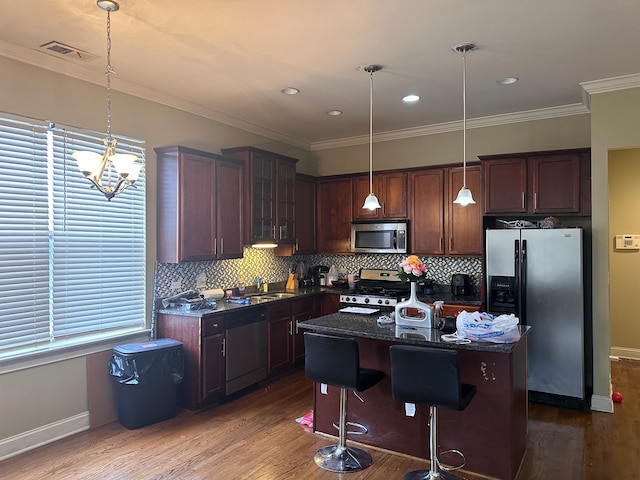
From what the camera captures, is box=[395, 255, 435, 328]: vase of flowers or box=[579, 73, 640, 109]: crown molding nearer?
box=[395, 255, 435, 328]: vase of flowers

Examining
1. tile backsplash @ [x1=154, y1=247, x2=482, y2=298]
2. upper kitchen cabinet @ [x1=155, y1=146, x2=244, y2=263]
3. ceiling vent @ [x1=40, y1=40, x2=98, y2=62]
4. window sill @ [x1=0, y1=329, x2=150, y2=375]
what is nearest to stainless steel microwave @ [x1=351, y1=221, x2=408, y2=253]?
tile backsplash @ [x1=154, y1=247, x2=482, y2=298]

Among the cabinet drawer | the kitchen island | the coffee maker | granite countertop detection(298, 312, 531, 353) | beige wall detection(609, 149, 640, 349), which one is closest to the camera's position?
granite countertop detection(298, 312, 531, 353)

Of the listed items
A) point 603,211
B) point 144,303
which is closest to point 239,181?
point 144,303

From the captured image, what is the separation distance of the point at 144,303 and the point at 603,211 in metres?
4.22

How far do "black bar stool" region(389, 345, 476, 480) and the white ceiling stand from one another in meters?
2.06

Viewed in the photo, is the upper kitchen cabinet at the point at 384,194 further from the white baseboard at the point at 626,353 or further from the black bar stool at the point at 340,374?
the white baseboard at the point at 626,353

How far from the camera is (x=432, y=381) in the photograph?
2.60 metres

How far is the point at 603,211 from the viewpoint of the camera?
4.02m

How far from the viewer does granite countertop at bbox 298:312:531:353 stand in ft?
8.87

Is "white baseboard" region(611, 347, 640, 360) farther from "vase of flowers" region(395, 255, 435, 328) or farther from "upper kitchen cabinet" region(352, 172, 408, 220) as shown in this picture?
"vase of flowers" region(395, 255, 435, 328)

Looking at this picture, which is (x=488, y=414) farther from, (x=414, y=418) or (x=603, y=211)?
(x=603, y=211)

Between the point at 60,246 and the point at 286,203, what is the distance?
2602 millimetres

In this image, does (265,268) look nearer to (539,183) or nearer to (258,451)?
(258,451)

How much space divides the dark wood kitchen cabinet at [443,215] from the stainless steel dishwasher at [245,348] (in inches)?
83.1
